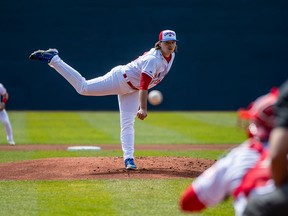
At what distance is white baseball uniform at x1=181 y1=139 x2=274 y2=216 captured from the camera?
3459 millimetres

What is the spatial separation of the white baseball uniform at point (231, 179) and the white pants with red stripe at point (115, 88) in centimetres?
505

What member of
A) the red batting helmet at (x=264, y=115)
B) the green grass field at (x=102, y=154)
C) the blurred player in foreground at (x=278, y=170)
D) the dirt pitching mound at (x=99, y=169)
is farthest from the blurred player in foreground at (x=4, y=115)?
the blurred player in foreground at (x=278, y=170)

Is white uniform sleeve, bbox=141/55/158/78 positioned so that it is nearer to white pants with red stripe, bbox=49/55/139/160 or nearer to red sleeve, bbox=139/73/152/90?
red sleeve, bbox=139/73/152/90

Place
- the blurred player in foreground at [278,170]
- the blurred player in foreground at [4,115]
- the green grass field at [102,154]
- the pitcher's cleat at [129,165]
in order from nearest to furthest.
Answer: the blurred player in foreground at [278,170], the green grass field at [102,154], the pitcher's cleat at [129,165], the blurred player in foreground at [4,115]

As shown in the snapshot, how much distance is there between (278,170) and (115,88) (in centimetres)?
555

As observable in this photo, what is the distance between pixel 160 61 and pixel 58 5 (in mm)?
17991

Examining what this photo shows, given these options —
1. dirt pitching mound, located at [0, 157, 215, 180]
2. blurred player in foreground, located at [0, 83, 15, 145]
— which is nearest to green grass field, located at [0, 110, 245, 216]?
dirt pitching mound, located at [0, 157, 215, 180]

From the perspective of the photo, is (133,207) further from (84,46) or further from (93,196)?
(84,46)

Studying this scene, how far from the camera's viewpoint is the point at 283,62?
26.6 metres

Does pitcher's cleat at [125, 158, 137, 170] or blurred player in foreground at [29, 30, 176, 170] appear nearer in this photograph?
blurred player in foreground at [29, 30, 176, 170]

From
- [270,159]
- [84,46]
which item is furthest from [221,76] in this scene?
[270,159]

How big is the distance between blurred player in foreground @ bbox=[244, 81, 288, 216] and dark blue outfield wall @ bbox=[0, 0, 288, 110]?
22580mm

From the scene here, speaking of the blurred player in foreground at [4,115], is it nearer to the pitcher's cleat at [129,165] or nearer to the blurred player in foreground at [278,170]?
the pitcher's cleat at [129,165]

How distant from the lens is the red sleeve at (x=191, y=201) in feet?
11.8
